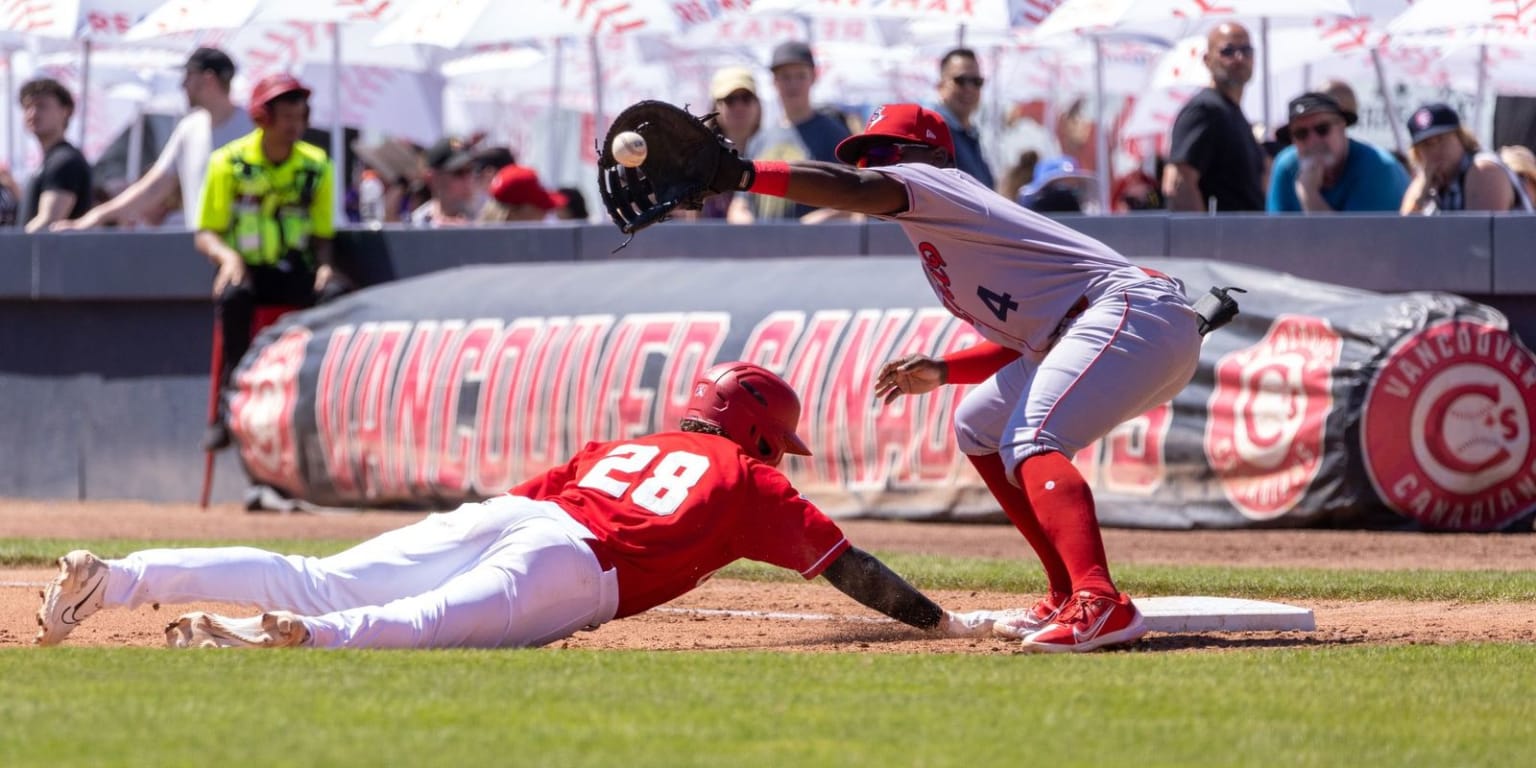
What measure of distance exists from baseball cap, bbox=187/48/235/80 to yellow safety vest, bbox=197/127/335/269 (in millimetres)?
538

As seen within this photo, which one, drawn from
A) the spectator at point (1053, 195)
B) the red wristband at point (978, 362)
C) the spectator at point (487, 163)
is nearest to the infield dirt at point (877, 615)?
the red wristband at point (978, 362)

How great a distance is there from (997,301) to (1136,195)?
12.8 m

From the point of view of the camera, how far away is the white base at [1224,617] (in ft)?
23.4

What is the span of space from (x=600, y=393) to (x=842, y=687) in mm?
→ 7586

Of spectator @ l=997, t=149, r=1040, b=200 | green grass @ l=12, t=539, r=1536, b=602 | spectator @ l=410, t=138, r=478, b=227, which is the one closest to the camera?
green grass @ l=12, t=539, r=1536, b=602

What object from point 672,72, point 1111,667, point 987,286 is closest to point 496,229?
point 987,286

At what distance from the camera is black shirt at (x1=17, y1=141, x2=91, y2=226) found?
1567 centimetres

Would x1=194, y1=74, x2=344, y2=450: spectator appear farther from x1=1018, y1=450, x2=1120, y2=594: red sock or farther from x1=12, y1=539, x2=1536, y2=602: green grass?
x1=1018, y1=450, x2=1120, y2=594: red sock

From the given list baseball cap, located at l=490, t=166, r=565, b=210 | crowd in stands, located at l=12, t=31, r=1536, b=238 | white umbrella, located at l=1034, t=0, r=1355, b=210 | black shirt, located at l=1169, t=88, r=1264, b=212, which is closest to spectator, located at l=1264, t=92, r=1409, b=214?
crowd in stands, located at l=12, t=31, r=1536, b=238

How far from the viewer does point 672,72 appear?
29.0 m

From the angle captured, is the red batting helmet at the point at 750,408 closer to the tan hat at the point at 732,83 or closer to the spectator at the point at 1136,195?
the tan hat at the point at 732,83

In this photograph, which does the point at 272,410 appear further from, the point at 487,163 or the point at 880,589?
the point at 880,589

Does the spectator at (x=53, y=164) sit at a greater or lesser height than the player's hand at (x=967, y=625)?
greater

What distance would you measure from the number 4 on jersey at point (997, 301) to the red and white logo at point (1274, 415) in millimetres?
4773
